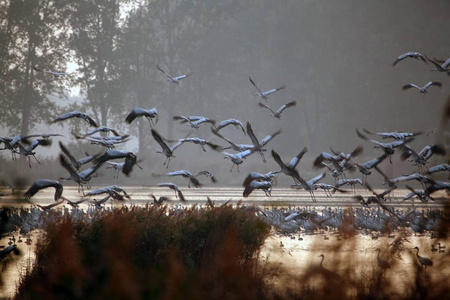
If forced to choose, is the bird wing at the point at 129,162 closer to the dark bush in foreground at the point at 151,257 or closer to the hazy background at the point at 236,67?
the dark bush in foreground at the point at 151,257

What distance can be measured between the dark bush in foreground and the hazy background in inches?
1051

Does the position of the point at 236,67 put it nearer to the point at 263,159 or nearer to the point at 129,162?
the point at 263,159

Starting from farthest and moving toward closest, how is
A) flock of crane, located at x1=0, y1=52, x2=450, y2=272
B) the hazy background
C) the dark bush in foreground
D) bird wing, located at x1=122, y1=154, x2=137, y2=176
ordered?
the hazy background < flock of crane, located at x1=0, y1=52, x2=450, y2=272 < bird wing, located at x1=122, y1=154, x2=137, y2=176 < the dark bush in foreground

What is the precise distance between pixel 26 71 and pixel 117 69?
7424 mm

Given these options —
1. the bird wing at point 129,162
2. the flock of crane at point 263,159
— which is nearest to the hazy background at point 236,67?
the flock of crane at point 263,159

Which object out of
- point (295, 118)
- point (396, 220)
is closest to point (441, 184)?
point (396, 220)

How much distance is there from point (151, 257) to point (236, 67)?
5304 cm

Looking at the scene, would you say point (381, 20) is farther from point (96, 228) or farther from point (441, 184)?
point (96, 228)

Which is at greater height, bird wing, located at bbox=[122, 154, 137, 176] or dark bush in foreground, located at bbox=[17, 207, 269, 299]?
bird wing, located at bbox=[122, 154, 137, 176]

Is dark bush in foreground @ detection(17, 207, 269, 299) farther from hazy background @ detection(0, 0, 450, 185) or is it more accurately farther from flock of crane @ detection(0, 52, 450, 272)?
hazy background @ detection(0, 0, 450, 185)

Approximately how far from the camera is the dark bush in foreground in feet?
32.3

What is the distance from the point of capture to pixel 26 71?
152ft

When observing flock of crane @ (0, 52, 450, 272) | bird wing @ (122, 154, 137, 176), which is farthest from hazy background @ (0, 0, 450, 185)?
bird wing @ (122, 154, 137, 176)

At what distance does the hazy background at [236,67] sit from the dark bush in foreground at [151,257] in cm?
2669
